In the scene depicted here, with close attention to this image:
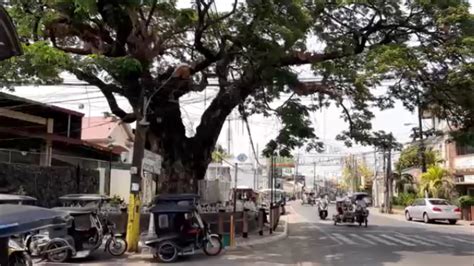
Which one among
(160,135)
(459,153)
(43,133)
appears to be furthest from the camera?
(459,153)

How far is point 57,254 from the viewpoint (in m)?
14.6

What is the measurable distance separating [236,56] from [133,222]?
6934mm

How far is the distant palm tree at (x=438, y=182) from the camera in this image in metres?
40.7

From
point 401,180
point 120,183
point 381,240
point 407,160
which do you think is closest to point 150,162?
point 381,240

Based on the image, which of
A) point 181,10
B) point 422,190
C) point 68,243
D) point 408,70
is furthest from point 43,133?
point 422,190

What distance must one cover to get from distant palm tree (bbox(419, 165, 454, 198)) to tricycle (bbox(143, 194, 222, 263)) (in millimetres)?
28371

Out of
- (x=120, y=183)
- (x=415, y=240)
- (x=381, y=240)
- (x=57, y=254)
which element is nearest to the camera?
(x=57, y=254)

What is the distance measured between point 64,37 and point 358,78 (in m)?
9.79

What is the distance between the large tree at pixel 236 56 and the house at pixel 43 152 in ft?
15.8

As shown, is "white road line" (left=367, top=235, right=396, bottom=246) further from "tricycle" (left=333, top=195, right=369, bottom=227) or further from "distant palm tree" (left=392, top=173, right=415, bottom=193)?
"distant palm tree" (left=392, top=173, right=415, bottom=193)

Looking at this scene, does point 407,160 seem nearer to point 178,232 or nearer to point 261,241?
point 261,241

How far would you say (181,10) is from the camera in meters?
19.1

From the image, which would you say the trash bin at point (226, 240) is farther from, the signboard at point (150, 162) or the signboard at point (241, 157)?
the signboard at point (241, 157)

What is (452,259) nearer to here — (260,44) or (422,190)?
(260,44)
